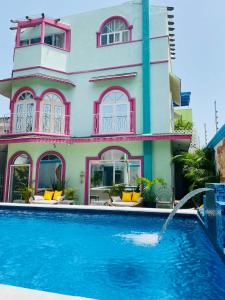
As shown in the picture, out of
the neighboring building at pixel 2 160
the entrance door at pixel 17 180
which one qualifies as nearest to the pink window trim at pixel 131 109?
the entrance door at pixel 17 180

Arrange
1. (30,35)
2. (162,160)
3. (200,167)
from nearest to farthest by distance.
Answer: (200,167) < (162,160) < (30,35)

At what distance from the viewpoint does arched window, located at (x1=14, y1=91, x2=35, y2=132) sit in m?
16.6

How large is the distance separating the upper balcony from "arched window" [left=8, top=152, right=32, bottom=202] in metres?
5.88

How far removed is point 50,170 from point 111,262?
1193 centimetres

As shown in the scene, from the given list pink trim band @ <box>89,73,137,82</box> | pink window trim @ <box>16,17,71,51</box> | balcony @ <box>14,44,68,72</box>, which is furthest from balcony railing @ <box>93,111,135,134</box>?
pink window trim @ <box>16,17,71,51</box>

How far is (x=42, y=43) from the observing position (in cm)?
1691

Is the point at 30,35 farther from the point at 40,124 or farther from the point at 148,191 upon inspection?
the point at 148,191

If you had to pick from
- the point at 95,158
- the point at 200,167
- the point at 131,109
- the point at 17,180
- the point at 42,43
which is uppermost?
the point at 42,43

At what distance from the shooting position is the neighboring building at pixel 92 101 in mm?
15680

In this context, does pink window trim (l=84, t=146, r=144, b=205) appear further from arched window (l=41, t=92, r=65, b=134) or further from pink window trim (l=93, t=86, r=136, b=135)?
arched window (l=41, t=92, r=65, b=134)

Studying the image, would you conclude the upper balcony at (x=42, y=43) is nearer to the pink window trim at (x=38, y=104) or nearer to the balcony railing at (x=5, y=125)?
the pink window trim at (x=38, y=104)

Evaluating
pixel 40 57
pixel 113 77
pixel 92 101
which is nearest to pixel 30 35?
pixel 40 57

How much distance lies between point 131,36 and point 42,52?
5785mm

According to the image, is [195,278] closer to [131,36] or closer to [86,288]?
[86,288]
